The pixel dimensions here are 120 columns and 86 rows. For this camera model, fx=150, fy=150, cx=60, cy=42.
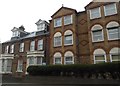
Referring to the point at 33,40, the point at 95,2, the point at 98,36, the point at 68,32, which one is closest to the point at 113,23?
the point at 98,36

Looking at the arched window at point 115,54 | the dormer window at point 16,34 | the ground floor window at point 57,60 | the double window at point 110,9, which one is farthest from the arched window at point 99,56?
the dormer window at point 16,34

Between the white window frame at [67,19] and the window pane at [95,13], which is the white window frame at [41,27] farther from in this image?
the window pane at [95,13]

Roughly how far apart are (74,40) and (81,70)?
6733 millimetres

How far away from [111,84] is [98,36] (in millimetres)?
8974

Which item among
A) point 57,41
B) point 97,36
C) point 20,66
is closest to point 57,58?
point 57,41

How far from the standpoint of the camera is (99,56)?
2030 centimetres

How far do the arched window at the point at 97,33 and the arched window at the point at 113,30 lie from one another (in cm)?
98

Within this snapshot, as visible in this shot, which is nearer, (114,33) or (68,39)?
(114,33)

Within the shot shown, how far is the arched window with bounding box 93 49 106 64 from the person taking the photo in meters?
19.9

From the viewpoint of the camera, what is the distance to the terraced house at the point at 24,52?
1049 inches

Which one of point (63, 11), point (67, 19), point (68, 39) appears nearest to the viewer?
point (68, 39)

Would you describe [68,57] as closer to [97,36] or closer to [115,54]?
[97,36]

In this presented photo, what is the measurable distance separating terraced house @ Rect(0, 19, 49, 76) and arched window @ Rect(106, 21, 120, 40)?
11329mm

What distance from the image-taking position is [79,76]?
1714 centimetres
